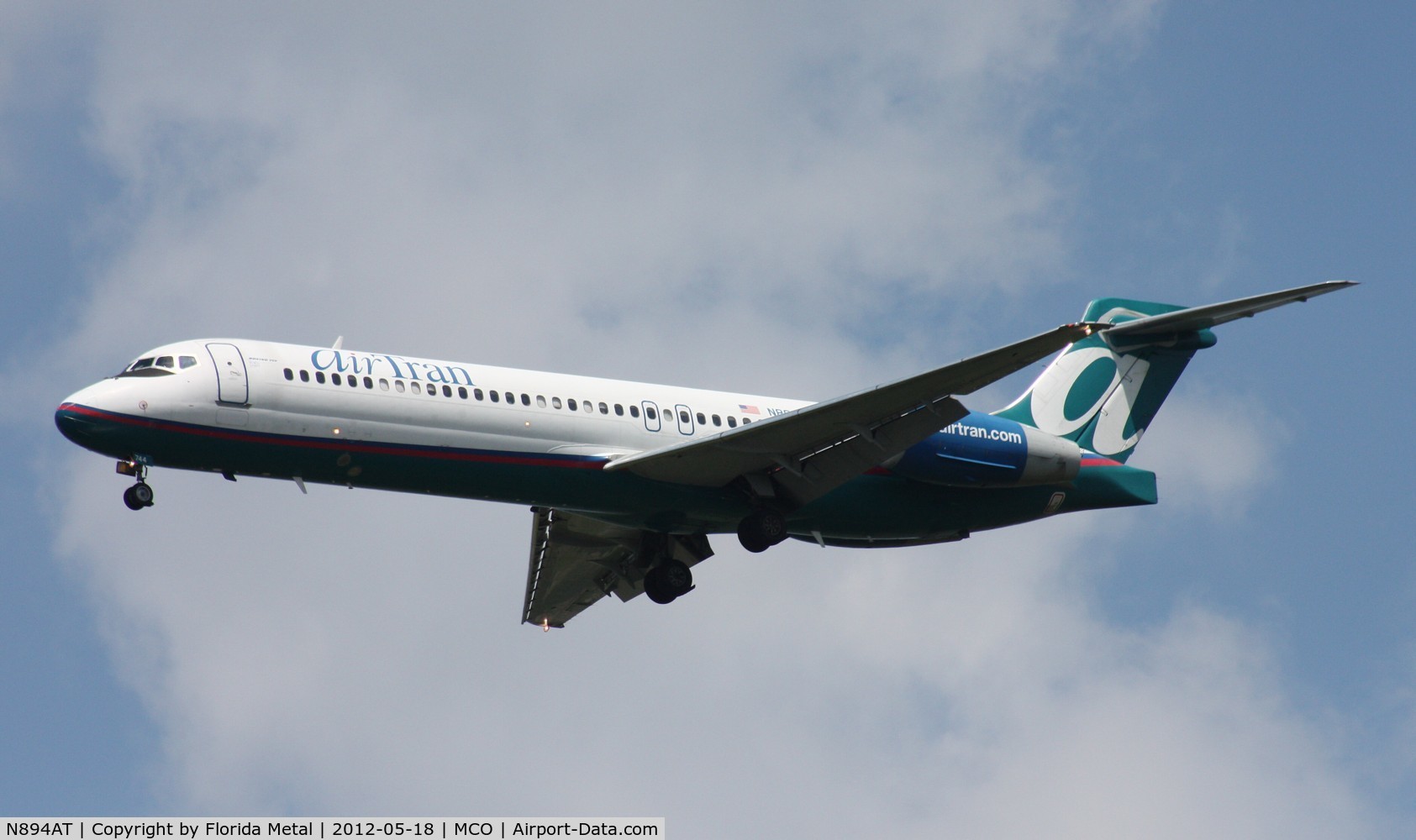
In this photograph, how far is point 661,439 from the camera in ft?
89.5

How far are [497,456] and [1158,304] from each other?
1253 centimetres

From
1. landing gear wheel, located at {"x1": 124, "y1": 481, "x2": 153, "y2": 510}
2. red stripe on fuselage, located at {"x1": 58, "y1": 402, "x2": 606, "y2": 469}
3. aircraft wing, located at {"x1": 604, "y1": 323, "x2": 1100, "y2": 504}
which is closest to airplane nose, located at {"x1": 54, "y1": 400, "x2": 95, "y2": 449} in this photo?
red stripe on fuselage, located at {"x1": 58, "y1": 402, "x2": 606, "y2": 469}

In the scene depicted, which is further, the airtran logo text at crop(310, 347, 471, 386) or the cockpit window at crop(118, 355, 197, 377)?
the airtran logo text at crop(310, 347, 471, 386)

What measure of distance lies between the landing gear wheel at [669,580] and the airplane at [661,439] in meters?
0.03

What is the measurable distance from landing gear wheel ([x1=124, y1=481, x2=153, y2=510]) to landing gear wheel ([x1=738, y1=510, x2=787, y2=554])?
340 inches

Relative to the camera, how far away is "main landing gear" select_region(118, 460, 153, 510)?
24.4 metres

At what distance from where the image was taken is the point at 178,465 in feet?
80.8

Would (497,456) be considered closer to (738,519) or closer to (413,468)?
(413,468)

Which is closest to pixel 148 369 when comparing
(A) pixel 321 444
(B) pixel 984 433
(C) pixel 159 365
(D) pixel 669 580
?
(C) pixel 159 365

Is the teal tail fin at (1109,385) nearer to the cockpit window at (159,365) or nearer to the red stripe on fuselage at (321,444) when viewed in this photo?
the red stripe on fuselage at (321,444)

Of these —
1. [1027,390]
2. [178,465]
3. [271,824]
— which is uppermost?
[1027,390]

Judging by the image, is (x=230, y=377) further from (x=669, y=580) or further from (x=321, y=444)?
(x=669, y=580)

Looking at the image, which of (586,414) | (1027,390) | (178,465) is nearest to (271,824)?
(178,465)

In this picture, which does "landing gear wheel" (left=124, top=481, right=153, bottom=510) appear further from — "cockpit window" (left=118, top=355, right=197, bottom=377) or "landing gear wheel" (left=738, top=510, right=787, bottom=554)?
"landing gear wheel" (left=738, top=510, right=787, bottom=554)
